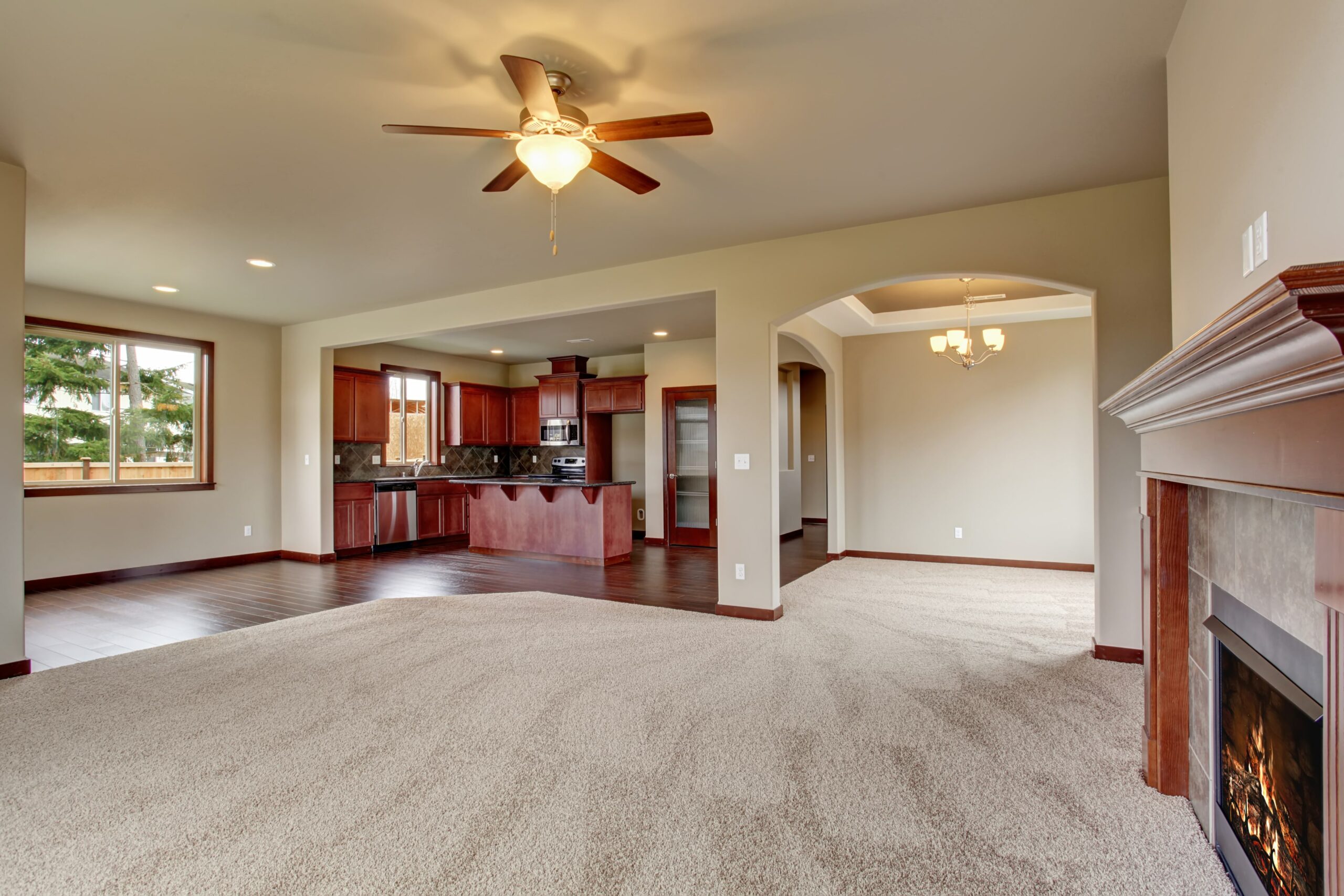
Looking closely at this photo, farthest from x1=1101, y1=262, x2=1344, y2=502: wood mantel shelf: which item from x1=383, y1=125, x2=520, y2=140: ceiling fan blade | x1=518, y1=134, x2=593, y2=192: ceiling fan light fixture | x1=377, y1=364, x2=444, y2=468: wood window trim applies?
x1=377, y1=364, x2=444, y2=468: wood window trim

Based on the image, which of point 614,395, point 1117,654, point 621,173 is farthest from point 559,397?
point 1117,654

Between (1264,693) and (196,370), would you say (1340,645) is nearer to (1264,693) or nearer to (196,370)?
(1264,693)

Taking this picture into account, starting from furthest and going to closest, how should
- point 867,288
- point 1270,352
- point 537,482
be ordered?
point 537,482 → point 867,288 → point 1270,352

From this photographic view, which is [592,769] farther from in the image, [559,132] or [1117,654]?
[1117,654]

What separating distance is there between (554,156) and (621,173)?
0.35 m

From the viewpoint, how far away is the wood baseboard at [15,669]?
340cm

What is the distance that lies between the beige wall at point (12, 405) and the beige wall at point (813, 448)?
915 centimetres

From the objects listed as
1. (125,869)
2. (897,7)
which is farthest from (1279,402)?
(125,869)

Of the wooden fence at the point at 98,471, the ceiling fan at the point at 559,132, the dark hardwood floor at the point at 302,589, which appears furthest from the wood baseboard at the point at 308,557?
the ceiling fan at the point at 559,132

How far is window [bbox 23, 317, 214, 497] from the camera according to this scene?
5.66 metres

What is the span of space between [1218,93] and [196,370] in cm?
801

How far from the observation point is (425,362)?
361 inches

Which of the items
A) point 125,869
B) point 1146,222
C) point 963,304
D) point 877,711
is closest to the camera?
point 125,869

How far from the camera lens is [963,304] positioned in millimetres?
6371
